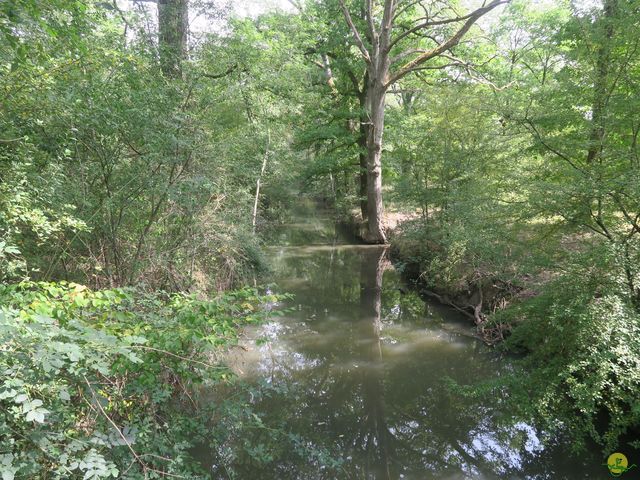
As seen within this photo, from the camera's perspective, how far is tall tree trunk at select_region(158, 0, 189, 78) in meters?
5.11

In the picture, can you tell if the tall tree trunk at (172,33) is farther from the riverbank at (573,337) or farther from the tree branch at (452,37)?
the tree branch at (452,37)

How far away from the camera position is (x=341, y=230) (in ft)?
70.2

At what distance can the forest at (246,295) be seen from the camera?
8.45 ft

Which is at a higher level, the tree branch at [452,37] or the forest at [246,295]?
the tree branch at [452,37]

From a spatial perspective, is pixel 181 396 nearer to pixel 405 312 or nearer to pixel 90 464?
pixel 90 464

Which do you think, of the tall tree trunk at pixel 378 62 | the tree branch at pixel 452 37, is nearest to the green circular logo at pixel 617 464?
the tree branch at pixel 452 37

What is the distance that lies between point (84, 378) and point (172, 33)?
5395 millimetres

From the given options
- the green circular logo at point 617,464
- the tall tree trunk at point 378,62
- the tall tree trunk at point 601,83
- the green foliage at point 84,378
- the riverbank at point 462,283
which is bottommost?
the green circular logo at point 617,464

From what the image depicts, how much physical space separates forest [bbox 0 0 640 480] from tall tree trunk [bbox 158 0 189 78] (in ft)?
0.16

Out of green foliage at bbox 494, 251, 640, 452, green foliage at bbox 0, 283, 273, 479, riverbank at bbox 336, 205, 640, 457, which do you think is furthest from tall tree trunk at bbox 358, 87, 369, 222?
green foliage at bbox 0, 283, 273, 479

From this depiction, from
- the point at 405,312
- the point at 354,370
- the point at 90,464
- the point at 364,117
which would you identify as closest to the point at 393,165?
the point at 364,117

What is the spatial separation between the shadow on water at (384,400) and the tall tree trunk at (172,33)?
3813mm

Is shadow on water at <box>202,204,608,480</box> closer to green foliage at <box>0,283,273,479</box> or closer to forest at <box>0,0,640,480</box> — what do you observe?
forest at <box>0,0,640,480</box>

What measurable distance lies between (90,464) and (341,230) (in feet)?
64.9
